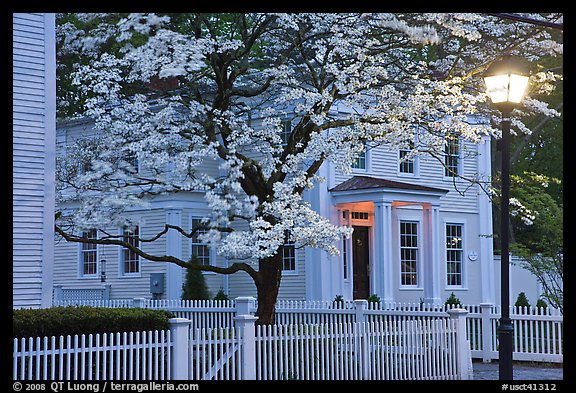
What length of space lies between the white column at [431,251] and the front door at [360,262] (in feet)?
5.46

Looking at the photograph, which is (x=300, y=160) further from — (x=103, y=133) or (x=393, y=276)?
(x=393, y=276)

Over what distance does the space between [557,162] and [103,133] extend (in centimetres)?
2880

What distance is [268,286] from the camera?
55.8ft

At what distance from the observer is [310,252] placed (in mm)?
23812

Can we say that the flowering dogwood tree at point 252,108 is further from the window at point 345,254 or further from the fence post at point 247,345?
the window at point 345,254

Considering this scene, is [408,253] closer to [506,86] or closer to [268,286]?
[268,286]

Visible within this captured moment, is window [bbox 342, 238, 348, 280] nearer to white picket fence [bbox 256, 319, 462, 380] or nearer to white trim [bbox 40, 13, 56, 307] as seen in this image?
white picket fence [bbox 256, 319, 462, 380]

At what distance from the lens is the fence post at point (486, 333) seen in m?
17.3

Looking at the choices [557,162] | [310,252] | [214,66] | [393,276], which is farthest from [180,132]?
[557,162]

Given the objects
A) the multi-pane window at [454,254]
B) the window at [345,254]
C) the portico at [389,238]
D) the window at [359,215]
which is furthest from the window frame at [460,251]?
the window at [345,254]

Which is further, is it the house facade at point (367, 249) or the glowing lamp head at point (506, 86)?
the house facade at point (367, 249)

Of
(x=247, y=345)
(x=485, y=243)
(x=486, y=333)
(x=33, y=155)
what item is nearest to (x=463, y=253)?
(x=485, y=243)

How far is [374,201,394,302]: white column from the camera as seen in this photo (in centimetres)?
2320
